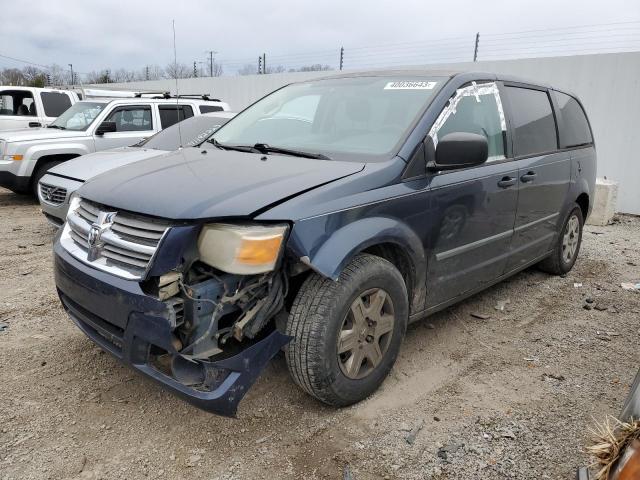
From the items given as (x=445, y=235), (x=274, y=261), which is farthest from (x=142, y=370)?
(x=445, y=235)

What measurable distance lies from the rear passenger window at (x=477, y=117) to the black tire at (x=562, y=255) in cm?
161

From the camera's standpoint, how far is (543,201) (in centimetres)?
412

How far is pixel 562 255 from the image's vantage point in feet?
16.1

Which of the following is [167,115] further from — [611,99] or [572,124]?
[611,99]

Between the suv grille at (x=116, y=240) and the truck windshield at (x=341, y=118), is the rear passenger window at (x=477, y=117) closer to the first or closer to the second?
the truck windshield at (x=341, y=118)

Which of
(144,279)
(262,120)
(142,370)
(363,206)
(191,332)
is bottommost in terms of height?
(142,370)

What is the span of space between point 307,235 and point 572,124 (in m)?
3.63

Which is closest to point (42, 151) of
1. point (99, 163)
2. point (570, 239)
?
point (99, 163)

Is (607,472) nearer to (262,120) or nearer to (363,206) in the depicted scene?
(363,206)

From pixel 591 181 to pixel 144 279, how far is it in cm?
462

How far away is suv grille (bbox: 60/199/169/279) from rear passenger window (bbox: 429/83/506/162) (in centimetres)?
169

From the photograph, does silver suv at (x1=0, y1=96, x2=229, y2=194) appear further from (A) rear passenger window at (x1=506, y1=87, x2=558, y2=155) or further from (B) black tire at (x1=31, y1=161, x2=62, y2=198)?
(A) rear passenger window at (x1=506, y1=87, x2=558, y2=155)

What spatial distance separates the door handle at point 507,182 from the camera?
3.48 m

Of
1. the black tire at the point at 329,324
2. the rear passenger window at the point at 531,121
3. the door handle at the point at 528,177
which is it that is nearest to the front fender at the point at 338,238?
the black tire at the point at 329,324
